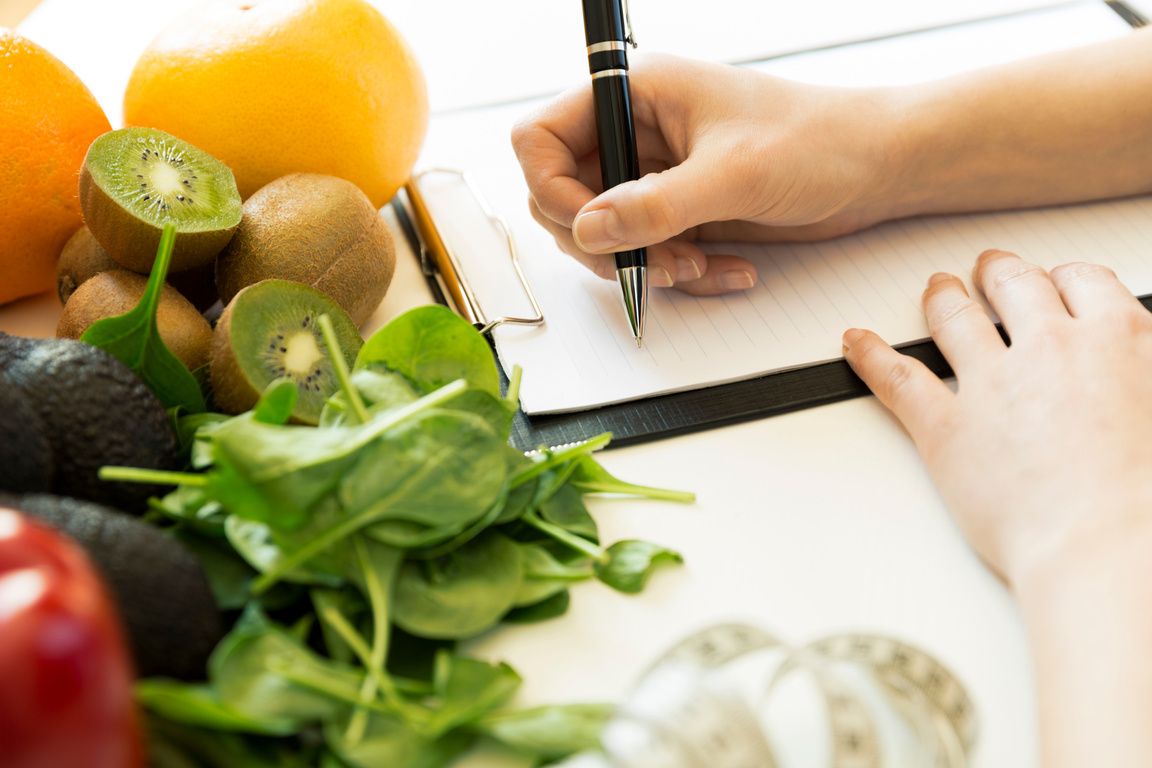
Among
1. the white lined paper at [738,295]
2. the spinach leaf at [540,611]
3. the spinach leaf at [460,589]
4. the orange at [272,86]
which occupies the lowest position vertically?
the spinach leaf at [540,611]

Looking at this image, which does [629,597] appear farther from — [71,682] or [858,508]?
[71,682]

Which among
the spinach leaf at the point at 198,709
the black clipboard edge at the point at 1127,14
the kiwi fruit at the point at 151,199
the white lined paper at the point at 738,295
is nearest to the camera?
the spinach leaf at the point at 198,709

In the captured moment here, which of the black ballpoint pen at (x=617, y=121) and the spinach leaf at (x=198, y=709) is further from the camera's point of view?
the black ballpoint pen at (x=617, y=121)

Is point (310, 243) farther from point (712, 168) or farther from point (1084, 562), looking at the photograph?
point (1084, 562)

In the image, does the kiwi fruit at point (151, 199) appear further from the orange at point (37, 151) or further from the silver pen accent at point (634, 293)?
the silver pen accent at point (634, 293)

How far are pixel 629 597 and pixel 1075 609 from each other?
8.8 inches

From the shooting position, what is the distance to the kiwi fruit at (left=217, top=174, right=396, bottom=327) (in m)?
0.56

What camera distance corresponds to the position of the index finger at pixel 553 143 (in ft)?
2.36

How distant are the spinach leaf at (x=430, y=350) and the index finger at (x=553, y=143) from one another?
256 mm

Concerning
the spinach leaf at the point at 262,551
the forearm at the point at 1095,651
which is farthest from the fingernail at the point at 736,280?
the spinach leaf at the point at 262,551

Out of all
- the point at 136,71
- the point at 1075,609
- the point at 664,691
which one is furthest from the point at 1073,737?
the point at 136,71

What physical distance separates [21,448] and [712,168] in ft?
1.57

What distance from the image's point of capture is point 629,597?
46 cm

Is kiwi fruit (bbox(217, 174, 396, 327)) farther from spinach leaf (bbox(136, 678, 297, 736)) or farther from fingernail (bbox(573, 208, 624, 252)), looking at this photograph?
spinach leaf (bbox(136, 678, 297, 736))
